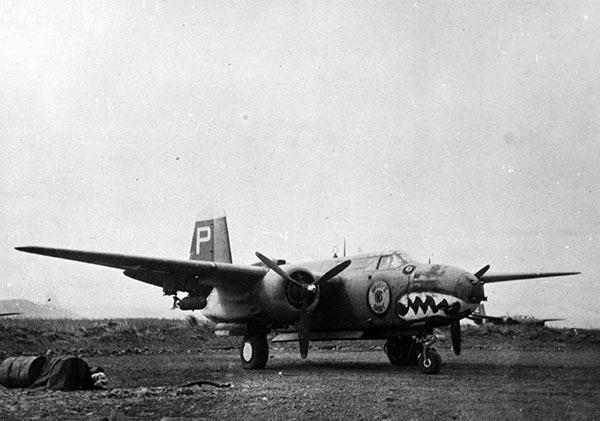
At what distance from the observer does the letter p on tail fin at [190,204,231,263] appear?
65.4 ft

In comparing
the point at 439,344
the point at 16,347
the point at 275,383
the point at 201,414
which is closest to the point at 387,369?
the point at 275,383

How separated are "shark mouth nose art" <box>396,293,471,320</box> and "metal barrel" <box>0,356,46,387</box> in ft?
23.7

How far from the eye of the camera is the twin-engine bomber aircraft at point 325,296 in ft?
43.6

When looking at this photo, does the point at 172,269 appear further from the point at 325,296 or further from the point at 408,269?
the point at 408,269

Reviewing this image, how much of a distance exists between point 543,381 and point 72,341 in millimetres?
17897

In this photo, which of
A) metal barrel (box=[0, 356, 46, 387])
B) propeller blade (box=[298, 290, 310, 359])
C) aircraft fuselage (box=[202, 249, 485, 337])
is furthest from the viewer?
propeller blade (box=[298, 290, 310, 359])

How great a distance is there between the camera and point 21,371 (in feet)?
34.2

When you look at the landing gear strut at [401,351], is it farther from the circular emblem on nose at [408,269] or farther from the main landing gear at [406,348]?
the circular emblem on nose at [408,269]

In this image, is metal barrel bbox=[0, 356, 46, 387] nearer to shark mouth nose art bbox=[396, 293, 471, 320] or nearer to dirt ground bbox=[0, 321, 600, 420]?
dirt ground bbox=[0, 321, 600, 420]

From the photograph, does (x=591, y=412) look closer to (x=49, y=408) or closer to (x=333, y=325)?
(x=49, y=408)

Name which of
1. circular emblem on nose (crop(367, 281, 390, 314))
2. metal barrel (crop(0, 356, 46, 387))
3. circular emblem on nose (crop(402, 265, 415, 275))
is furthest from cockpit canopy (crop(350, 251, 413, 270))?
metal barrel (crop(0, 356, 46, 387))

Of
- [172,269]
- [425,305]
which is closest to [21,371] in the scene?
[172,269]

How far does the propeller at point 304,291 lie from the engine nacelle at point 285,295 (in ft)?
0.28

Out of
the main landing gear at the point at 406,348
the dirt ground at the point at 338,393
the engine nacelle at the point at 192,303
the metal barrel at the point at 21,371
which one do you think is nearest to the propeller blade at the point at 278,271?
the dirt ground at the point at 338,393
